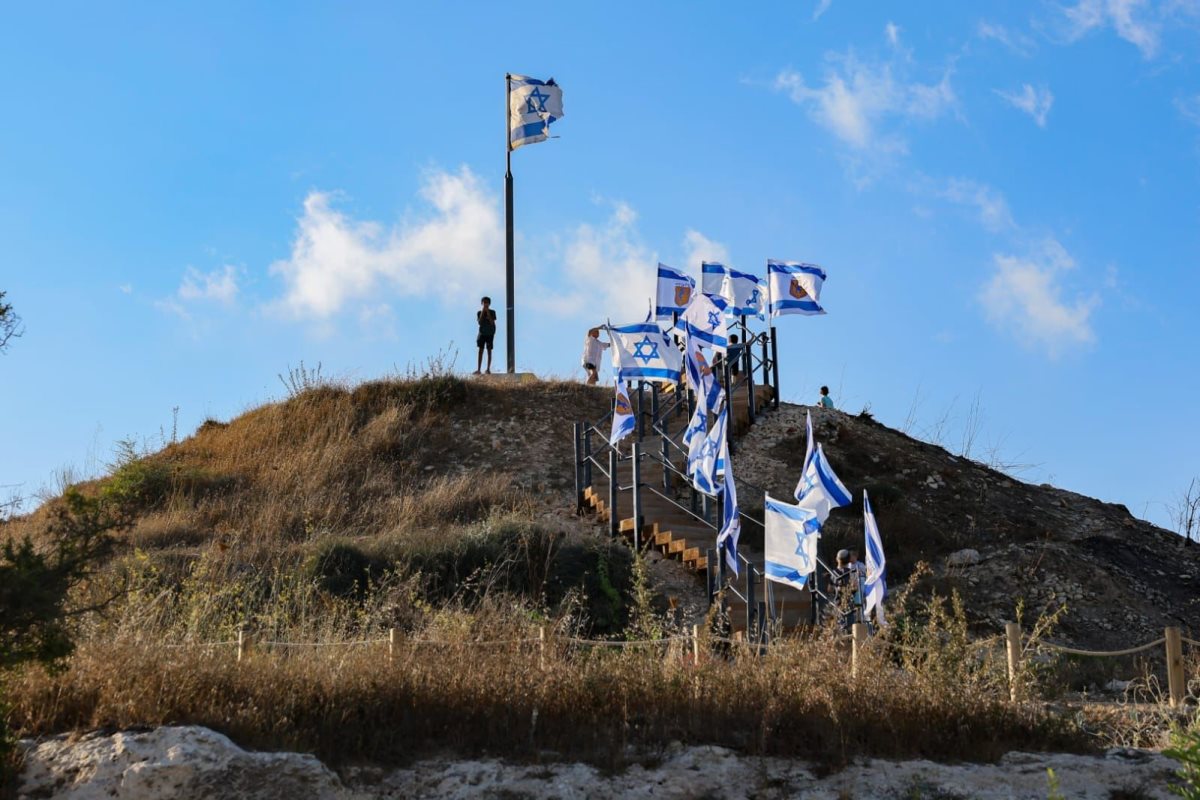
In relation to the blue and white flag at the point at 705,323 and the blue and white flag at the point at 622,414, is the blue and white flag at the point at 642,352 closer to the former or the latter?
the blue and white flag at the point at 622,414

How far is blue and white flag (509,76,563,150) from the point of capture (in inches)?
1125

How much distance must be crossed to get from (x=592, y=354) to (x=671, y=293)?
15.8 ft

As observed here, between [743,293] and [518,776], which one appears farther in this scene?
[743,293]

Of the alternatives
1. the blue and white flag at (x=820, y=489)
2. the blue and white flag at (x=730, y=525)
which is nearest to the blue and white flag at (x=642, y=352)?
the blue and white flag at (x=730, y=525)

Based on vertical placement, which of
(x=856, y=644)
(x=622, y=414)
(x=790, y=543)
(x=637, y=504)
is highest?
(x=622, y=414)

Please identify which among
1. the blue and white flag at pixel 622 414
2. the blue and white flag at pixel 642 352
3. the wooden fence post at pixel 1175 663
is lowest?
the wooden fence post at pixel 1175 663

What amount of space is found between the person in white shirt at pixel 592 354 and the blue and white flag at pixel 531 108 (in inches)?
214

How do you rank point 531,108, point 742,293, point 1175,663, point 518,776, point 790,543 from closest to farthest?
point 518,776 → point 1175,663 → point 790,543 → point 742,293 → point 531,108

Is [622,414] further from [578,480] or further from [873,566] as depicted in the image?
[873,566]

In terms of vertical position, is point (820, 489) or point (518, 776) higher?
point (820, 489)

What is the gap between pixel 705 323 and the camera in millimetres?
19625

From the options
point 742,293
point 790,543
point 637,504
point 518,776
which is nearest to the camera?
point 518,776

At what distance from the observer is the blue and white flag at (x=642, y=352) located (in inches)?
A: 709

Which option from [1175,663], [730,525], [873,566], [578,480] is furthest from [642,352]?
[1175,663]
